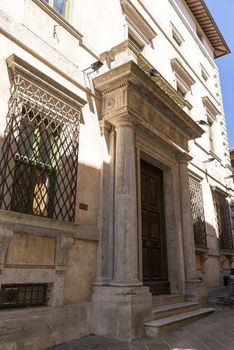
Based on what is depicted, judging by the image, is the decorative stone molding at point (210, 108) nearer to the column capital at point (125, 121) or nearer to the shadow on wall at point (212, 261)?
the shadow on wall at point (212, 261)

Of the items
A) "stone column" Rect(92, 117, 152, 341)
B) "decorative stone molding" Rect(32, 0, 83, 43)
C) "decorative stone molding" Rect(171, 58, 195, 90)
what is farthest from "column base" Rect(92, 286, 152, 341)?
"decorative stone molding" Rect(171, 58, 195, 90)

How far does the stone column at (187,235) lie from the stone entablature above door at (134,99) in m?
1.29

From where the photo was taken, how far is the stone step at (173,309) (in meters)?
5.55

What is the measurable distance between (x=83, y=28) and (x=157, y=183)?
4.21m

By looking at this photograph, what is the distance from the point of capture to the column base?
187 inches

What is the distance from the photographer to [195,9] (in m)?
14.7

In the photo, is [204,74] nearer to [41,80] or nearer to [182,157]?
[182,157]

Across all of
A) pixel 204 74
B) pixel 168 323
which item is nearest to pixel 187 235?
pixel 168 323

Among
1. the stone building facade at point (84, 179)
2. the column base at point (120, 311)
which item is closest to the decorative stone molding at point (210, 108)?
the stone building facade at point (84, 179)

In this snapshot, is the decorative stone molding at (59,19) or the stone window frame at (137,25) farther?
the stone window frame at (137,25)

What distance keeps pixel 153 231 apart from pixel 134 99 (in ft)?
10.6

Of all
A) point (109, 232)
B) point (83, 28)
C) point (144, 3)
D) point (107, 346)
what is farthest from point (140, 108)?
point (144, 3)

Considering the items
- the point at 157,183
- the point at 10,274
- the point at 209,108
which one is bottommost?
the point at 10,274

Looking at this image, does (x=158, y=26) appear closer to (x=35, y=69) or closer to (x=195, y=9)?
(x=195, y=9)
